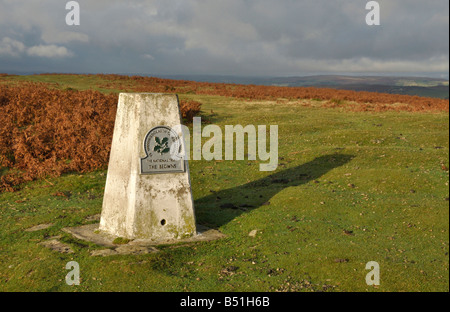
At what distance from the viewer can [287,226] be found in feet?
35.8

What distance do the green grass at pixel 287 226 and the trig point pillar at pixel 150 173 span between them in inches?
33.0

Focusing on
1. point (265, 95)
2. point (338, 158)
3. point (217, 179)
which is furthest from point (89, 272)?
point (265, 95)

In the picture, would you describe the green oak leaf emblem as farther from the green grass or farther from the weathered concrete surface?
the green grass

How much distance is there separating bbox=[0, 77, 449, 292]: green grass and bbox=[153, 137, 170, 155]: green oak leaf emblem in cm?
225

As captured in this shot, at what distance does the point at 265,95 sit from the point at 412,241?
118 ft

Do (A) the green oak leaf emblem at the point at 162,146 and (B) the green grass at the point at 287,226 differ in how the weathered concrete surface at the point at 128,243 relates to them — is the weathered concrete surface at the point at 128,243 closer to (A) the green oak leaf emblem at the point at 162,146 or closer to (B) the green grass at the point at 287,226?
(B) the green grass at the point at 287,226

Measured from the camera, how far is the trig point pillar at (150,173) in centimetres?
1020

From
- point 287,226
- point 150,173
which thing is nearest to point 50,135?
point 150,173

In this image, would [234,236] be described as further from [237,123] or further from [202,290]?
[237,123]

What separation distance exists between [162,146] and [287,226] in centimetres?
371

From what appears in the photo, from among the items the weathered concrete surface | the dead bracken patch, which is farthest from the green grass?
the dead bracken patch

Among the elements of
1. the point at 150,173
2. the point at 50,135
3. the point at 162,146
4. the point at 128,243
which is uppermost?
the point at 162,146

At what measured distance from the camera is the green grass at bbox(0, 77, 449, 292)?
26.9 feet

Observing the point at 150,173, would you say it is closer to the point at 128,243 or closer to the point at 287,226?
the point at 128,243
